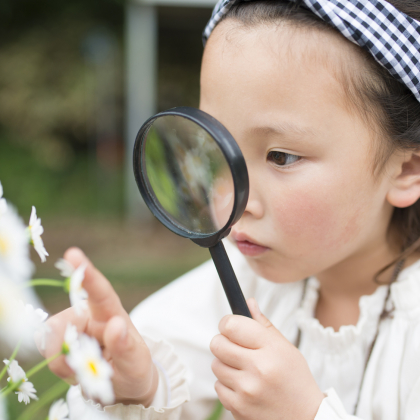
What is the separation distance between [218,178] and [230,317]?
0.22m

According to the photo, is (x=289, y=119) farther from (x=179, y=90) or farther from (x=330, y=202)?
(x=179, y=90)

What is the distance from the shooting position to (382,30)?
35.5 inches

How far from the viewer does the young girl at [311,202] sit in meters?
0.81


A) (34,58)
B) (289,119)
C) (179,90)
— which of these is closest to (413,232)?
(289,119)

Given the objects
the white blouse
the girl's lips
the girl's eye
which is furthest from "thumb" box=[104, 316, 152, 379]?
the girl's eye

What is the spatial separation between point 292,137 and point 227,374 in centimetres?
42

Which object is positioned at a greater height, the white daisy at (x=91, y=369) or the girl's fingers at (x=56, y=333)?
the white daisy at (x=91, y=369)

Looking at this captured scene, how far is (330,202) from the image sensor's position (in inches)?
37.1

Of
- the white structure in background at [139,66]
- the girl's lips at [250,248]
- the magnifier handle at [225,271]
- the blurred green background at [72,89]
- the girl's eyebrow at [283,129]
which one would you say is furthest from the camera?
the blurred green background at [72,89]

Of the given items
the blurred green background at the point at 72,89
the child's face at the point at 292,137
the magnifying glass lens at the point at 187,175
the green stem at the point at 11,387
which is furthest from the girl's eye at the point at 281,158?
the blurred green background at the point at 72,89

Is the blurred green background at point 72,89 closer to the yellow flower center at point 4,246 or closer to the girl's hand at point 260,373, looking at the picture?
the girl's hand at point 260,373

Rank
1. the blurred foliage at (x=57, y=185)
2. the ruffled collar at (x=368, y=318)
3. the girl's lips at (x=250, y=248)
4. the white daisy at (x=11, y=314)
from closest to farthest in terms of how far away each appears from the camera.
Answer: the white daisy at (x=11, y=314) < the girl's lips at (x=250, y=248) < the ruffled collar at (x=368, y=318) < the blurred foliage at (x=57, y=185)

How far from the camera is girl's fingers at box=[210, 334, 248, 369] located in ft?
2.61

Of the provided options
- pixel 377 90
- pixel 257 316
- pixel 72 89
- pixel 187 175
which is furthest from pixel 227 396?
pixel 72 89
